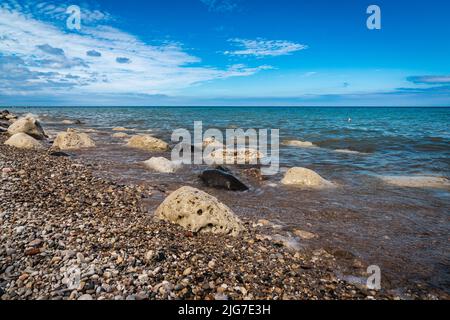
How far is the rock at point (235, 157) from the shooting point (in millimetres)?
16344

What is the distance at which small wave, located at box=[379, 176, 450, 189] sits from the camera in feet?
38.5

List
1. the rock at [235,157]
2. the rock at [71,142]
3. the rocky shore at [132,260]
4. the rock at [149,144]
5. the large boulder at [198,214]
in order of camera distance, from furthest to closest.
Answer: the rock at [149,144] → the rock at [71,142] → the rock at [235,157] → the large boulder at [198,214] → the rocky shore at [132,260]

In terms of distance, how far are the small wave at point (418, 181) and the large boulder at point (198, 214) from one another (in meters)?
8.19

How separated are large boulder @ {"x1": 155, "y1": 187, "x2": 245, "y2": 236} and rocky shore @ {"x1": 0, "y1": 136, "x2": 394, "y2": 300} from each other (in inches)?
8.8

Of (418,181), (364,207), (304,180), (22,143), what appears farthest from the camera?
(22,143)

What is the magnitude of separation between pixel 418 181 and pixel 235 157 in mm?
8564

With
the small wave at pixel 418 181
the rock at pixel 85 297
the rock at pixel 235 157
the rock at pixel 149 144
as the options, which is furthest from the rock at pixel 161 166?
the rock at pixel 85 297

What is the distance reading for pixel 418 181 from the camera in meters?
12.2

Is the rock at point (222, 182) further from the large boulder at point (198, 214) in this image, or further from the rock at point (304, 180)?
the large boulder at point (198, 214)

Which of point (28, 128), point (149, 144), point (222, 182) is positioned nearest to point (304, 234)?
point (222, 182)

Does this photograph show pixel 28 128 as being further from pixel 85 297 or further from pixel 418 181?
pixel 418 181

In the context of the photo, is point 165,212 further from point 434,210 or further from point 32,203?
point 434,210

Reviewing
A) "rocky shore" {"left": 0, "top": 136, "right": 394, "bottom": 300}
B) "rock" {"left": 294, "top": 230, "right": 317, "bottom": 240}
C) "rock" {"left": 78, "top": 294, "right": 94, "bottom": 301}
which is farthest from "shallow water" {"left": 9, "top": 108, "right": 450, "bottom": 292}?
"rock" {"left": 78, "top": 294, "right": 94, "bottom": 301}

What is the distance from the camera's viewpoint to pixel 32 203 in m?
7.12
